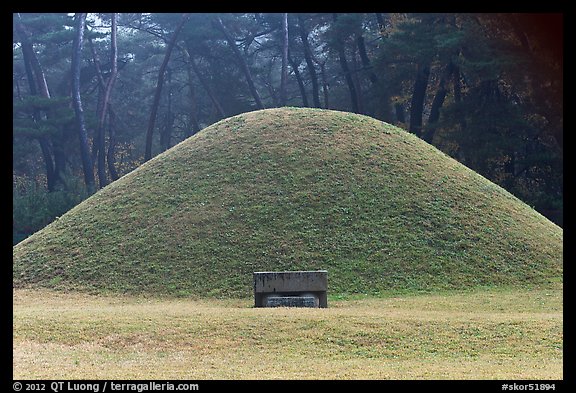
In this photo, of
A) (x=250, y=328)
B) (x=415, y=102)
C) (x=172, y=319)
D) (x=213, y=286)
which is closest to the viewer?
(x=250, y=328)

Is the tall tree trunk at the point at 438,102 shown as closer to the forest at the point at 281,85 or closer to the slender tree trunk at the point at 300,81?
the forest at the point at 281,85

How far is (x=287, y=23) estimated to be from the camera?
4100cm

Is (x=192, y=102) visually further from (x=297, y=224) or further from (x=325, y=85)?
(x=297, y=224)

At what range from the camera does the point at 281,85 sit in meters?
40.0

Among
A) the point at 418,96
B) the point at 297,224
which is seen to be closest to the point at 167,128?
the point at 418,96

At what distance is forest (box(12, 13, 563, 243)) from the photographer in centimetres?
2891

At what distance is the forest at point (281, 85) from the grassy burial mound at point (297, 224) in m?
7.34

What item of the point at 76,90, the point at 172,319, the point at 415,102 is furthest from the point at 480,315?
the point at 76,90

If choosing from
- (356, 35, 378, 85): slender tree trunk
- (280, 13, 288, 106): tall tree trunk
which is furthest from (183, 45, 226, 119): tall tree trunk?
(356, 35, 378, 85): slender tree trunk

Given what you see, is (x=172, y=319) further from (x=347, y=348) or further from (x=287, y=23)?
(x=287, y=23)

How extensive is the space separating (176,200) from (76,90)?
19394mm

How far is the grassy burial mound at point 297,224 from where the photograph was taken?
16.8m

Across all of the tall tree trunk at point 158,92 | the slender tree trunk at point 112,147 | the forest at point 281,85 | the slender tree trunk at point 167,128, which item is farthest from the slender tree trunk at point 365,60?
the slender tree trunk at point 112,147

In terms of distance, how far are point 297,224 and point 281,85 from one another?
22467 millimetres
